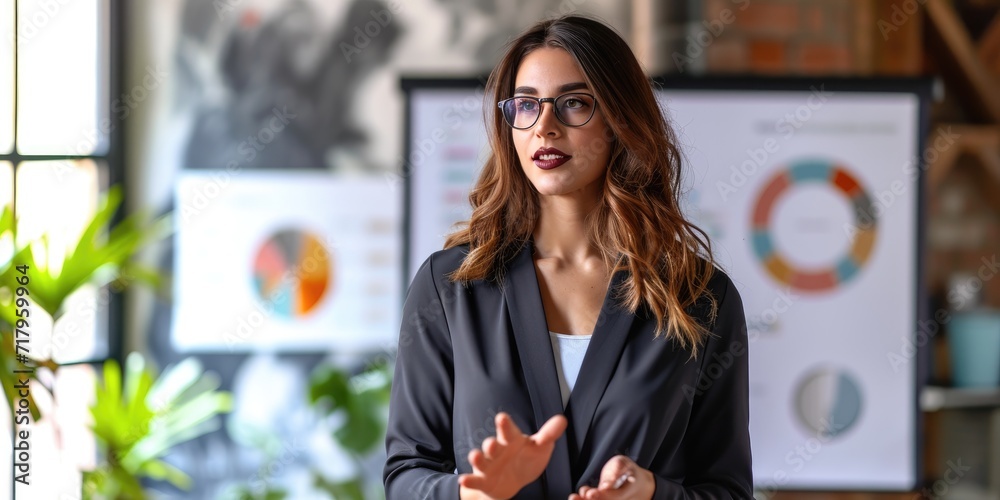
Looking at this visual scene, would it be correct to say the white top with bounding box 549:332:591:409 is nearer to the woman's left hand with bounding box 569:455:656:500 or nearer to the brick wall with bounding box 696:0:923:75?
the woman's left hand with bounding box 569:455:656:500

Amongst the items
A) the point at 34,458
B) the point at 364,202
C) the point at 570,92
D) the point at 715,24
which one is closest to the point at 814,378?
the point at 715,24

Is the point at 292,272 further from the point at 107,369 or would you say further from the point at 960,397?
the point at 960,397

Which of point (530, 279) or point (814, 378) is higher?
point (530, 279)

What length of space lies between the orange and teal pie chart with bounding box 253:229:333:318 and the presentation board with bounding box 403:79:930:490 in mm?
583

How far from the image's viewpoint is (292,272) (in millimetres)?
3393

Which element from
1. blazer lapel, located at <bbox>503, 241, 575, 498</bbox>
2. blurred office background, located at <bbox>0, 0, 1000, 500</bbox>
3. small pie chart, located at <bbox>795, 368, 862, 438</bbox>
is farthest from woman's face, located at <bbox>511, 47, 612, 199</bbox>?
blurred office background, located at <bbox>0, 0, 1000, 500</bbox>

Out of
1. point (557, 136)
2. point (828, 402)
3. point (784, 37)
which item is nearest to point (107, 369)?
point (557, 136)

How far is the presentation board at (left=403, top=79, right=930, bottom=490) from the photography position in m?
2.95

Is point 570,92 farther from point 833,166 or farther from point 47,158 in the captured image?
point 47,158

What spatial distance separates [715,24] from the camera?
3.15 meters

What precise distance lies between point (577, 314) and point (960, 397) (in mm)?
2374

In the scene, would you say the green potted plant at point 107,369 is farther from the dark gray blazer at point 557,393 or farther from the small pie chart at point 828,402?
the small pie chart at point 828,402

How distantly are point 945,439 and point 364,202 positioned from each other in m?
2.31

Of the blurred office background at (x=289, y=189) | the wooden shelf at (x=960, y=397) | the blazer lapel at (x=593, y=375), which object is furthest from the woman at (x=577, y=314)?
the wooden shelf at (x=960, y=397)
